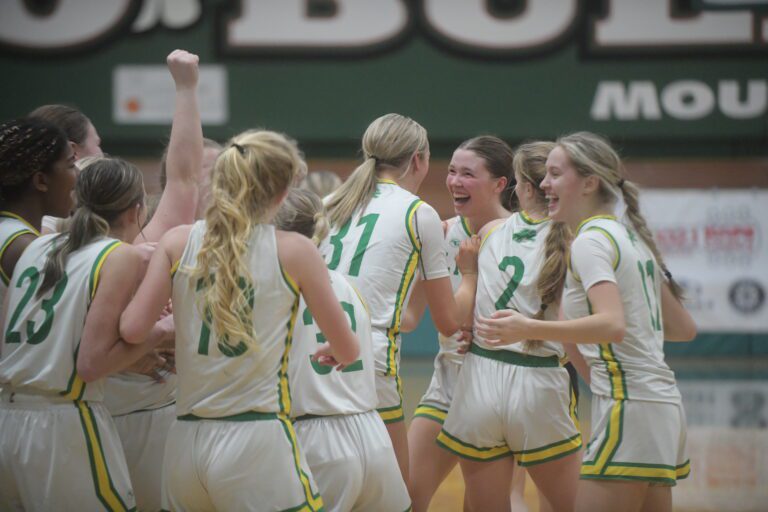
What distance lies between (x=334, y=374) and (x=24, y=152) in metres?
1.27

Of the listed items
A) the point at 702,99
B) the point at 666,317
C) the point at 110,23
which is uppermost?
the point at 110,23

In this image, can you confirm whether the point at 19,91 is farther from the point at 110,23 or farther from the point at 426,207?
the point at 426,207

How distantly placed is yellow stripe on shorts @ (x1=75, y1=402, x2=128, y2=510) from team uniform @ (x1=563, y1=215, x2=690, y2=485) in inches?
61.9

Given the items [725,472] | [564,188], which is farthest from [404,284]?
[725,472]

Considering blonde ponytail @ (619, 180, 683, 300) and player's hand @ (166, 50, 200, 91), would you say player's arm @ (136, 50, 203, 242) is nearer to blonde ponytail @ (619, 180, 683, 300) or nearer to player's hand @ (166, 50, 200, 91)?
player's hand @ (166, 50, 200, 91)

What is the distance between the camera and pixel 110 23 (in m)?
12.5

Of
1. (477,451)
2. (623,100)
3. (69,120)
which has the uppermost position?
(623,100)

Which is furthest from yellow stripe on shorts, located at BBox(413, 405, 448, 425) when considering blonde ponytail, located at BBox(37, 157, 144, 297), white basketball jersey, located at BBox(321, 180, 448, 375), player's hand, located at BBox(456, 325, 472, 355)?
blonde ponytail, located at BBox(37, 157, 144, 297)

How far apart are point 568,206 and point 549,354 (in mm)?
693

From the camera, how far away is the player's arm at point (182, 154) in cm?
326

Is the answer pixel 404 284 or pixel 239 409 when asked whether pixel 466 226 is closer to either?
pixel 404 284

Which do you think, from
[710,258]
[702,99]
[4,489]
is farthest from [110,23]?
[4,489]

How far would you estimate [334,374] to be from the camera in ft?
10.5

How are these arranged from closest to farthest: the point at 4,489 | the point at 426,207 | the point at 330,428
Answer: the point at 4,489, the point at 330,428, the point at 426,207
